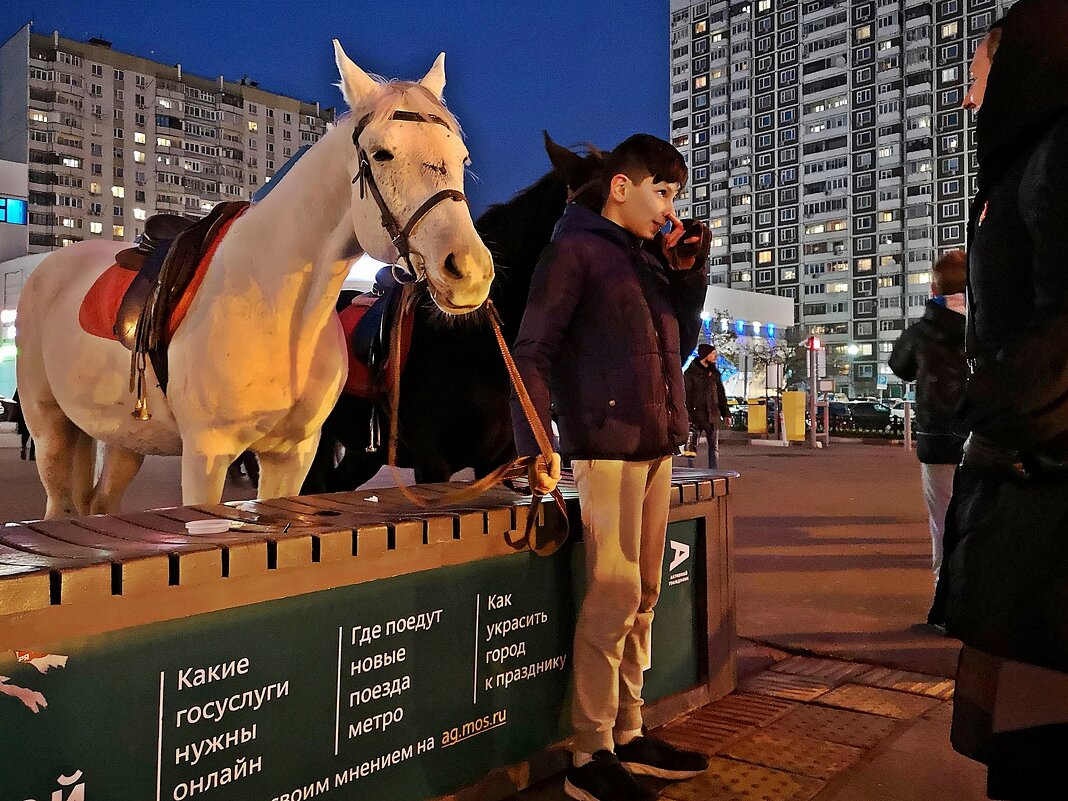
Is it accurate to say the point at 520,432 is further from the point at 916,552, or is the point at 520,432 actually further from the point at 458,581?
the point at 916,552

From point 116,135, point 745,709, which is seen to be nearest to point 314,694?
point 745,709

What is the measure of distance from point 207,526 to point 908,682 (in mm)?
3197

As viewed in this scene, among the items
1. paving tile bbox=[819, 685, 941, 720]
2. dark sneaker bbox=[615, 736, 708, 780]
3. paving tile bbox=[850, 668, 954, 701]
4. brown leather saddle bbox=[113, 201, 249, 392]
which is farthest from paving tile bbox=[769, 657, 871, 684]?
brown leather saddle bbox=[113, 201, 249, 392]

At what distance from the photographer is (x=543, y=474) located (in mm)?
2467

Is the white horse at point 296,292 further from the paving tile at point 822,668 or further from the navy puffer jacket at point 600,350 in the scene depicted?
the paving tile at point 822,668

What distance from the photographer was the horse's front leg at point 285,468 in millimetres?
3328

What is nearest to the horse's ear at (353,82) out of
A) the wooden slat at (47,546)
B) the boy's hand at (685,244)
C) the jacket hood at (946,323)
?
the boy's hand at (685,244)

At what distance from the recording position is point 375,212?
2.77m

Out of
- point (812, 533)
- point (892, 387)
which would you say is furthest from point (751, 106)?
point (812, 533)

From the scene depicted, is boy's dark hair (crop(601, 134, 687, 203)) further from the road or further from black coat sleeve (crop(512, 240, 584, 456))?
the road

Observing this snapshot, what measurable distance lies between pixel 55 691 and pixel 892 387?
Answer: 316 ft

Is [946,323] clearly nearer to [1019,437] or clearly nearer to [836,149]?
[1019,437]

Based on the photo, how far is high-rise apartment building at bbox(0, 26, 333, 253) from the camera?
80000 millimetres

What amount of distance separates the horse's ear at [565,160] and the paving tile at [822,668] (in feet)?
8.13
